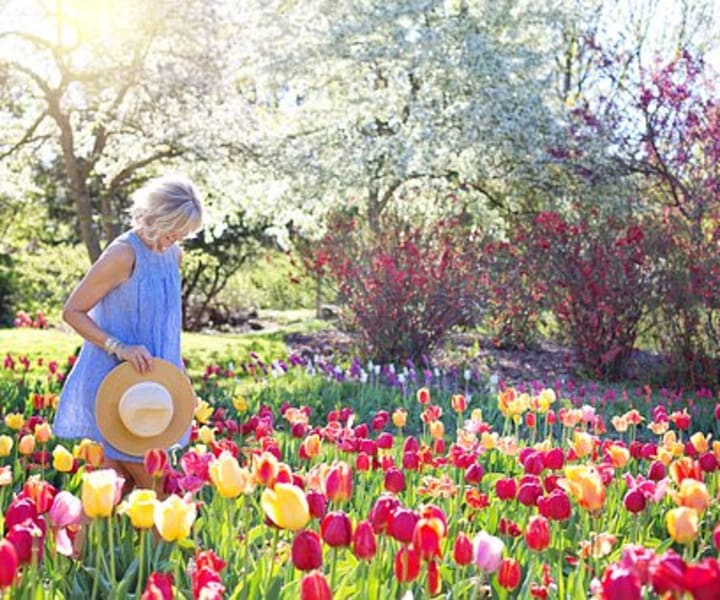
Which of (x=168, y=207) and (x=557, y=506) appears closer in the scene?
(x=557, y=506)

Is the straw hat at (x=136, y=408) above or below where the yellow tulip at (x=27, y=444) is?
above

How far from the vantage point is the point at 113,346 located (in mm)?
3016

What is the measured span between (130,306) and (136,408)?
16.1 inches

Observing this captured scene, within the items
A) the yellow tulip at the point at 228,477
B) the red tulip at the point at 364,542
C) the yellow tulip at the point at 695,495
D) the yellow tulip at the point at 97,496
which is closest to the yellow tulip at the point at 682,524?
the yellow tulip at the point at 695,495

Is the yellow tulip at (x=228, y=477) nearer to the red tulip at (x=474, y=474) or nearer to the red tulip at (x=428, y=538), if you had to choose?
the red tulip at (x=428, y=538)

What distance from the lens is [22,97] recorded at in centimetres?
1141

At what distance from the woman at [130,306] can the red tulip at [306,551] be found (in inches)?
54.8

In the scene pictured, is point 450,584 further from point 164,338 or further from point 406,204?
point 406,204

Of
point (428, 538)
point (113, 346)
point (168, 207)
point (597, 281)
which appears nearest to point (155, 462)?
point (113, 346)

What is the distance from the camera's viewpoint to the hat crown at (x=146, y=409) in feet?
9.48

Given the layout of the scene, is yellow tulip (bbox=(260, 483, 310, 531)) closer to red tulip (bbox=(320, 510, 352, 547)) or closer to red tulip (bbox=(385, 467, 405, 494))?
red tulip (bbox=(320, 510, 352, 547))

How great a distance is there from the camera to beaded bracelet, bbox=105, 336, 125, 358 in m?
3.01

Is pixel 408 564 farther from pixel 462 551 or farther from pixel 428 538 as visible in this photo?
pixel 462 551

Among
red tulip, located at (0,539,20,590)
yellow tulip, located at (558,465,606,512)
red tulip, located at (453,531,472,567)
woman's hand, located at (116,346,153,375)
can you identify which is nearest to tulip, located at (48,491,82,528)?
red tulip, located at (0,539,20,590)
